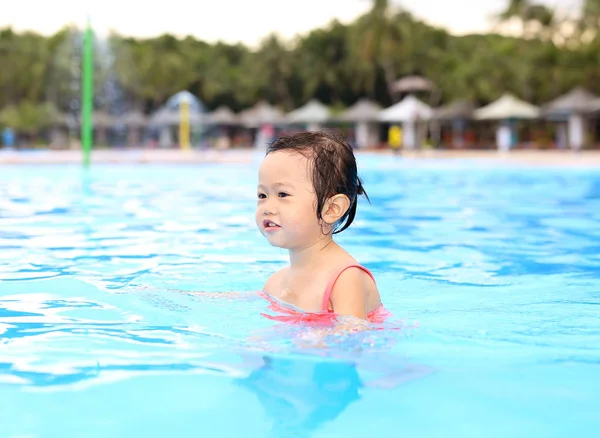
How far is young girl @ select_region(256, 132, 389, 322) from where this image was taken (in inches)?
120

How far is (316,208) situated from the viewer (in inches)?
121

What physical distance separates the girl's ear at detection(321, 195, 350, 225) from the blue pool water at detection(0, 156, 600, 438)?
1.42ft

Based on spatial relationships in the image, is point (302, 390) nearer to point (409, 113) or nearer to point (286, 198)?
point (286, 198)

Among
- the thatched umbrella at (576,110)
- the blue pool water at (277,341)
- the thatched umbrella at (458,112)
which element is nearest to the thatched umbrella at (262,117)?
the thatched umbrella at (458,112)

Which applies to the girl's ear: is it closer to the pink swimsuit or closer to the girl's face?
the girl's face

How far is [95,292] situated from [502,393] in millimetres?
2451

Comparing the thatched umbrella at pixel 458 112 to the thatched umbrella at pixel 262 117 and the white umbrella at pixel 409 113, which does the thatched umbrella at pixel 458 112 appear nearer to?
the white umbrella at pixel 409 113

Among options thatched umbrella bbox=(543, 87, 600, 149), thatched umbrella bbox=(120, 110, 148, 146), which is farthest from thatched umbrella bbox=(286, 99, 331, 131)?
thatched umbrella bbox=(543, 87, 600, 149)

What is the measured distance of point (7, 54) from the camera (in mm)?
52406

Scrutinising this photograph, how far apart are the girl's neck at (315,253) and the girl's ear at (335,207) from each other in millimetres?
156

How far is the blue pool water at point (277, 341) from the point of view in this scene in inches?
91.5

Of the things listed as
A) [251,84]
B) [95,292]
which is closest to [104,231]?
[95,292]

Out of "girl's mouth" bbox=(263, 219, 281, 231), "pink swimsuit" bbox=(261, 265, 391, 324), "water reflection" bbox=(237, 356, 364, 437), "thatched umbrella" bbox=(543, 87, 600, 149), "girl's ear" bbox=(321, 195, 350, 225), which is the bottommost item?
"water reflection" bbox=(237, 356, 364, 437)

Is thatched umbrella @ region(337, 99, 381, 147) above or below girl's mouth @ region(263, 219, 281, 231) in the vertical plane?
above
